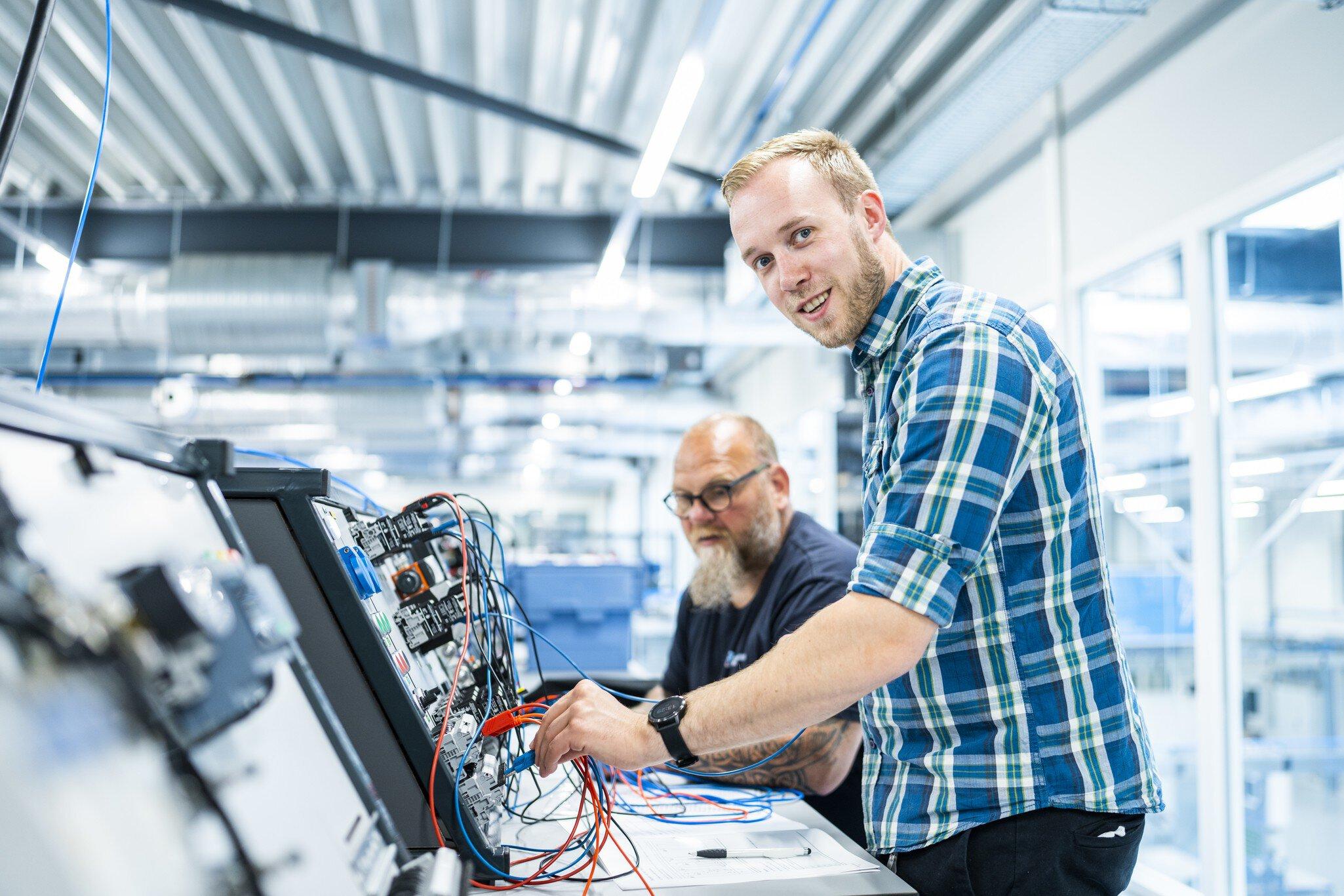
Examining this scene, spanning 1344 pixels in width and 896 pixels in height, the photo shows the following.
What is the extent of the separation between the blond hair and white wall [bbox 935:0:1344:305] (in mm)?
1666

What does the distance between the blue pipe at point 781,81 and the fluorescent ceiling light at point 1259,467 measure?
1.72 metres

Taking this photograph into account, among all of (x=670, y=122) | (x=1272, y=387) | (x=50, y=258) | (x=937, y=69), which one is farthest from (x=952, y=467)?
(x=50, y=258)

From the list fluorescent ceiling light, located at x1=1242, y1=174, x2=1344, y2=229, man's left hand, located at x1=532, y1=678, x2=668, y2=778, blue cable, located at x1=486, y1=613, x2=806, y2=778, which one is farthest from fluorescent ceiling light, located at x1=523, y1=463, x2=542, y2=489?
man's left hand, located at x1=532, y1=678, x2=668, y2=778

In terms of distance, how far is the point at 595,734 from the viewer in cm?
90

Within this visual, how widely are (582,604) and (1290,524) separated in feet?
7.29

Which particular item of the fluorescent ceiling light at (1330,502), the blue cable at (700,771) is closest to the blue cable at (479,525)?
the blue cable at (700,771)

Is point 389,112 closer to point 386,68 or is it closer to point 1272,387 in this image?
point 386,68

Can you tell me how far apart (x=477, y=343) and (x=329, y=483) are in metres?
5.19

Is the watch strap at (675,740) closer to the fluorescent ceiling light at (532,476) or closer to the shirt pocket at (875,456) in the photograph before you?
the shirt pocket at (875,456)

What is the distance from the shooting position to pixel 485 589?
4.28 feet

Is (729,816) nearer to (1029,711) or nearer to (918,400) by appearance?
(1029,711)

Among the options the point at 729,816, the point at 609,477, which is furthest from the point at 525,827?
the point at 609,477

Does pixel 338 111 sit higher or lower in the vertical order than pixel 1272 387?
higher

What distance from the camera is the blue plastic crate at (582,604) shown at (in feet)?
10.7
